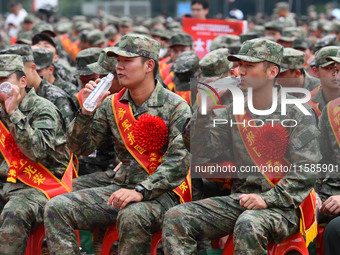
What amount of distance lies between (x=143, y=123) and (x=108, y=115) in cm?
39

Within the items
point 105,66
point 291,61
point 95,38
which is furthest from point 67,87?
point 95,38

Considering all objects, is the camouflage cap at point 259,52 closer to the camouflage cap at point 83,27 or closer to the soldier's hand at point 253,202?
the soldier's hand at point 253,202

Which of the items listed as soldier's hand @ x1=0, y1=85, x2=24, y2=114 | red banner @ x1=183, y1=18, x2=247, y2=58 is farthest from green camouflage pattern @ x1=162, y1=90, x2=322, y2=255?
red banner @ x1=183, y1=18, x2=247, y2=58

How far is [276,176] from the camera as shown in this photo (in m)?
5.21

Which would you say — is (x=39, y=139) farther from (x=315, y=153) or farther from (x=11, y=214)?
(x=315, y=153)

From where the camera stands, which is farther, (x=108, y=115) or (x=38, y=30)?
(x=38, y=30)

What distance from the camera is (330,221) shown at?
5289 mm

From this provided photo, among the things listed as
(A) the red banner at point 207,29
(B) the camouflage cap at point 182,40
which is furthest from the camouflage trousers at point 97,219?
(A) the red banner at point 207,29

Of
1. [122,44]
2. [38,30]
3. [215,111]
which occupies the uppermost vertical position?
[122,44]

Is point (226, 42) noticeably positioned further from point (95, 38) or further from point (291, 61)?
point (95, 38)

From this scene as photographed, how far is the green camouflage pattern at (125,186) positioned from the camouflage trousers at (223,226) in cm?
24

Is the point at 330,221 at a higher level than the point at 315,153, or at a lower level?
lower

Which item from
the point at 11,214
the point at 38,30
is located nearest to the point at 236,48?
the point at 38,30

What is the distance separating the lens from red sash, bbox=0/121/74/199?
19.0 feet
